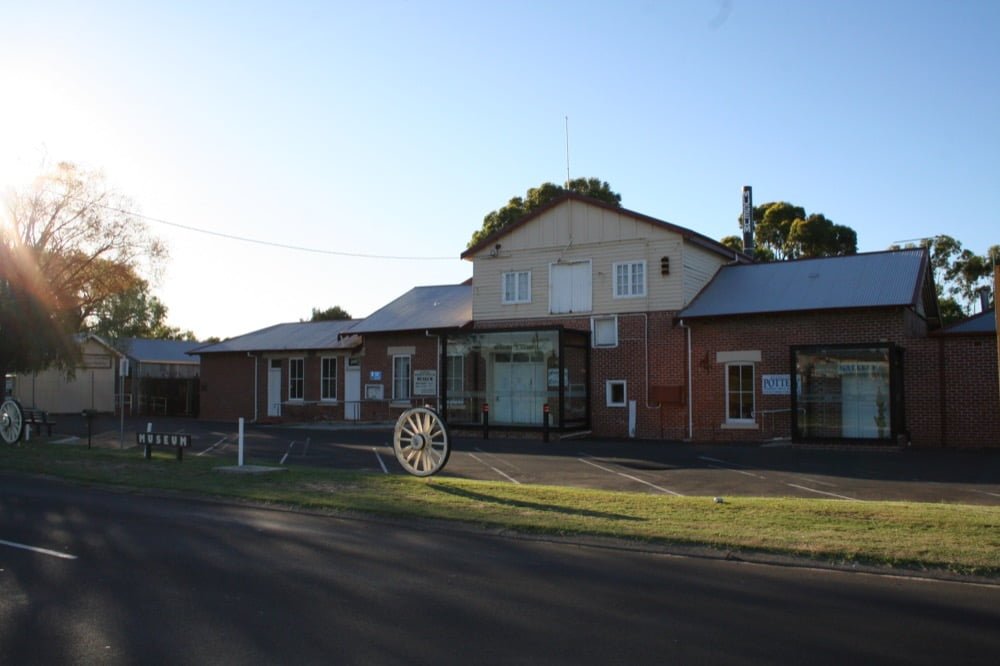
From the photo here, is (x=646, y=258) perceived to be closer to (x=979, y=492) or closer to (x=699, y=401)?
(x=699, y=401)

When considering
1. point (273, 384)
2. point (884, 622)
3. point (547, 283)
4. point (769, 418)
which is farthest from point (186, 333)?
point (884, 622)

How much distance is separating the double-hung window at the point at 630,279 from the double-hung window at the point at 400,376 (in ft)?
29.4

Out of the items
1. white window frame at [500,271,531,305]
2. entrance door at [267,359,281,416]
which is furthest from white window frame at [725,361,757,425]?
entrance door at [267,359,281,416]

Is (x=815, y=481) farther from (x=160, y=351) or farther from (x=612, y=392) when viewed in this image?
(x=160, y=351)

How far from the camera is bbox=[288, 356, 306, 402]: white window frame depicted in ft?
122

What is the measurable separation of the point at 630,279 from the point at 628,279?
0.07 metres

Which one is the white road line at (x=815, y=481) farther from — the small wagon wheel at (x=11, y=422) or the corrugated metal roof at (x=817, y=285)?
the small wagon wheel at (x=11, y=422)

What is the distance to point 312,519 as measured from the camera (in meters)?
12.6

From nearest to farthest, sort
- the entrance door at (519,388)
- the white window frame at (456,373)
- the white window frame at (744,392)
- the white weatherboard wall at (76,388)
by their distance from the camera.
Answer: the white window frame at (744,392) → the entrance door at (519,388) → the white window frame at (456,373) → the white weatherboard wall at (76,388)

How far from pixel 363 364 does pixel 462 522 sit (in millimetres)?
23254

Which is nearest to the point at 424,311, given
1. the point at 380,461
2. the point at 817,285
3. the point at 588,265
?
the point at 588,265

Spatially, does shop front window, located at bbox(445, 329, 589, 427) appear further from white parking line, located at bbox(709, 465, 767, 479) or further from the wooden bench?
the wooden bench

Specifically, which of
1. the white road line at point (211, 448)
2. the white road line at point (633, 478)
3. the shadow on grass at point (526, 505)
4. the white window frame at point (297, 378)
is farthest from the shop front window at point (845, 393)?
the white window frame at point (297, 378)

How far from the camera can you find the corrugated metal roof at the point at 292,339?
1437 inches
